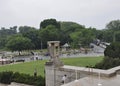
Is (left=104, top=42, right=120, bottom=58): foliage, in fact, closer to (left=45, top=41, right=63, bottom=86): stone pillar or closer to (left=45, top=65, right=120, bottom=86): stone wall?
(left=45, top=65, right=120, bottom=86): stone wall

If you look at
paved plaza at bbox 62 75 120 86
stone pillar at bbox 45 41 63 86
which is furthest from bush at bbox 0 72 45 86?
paved plaza at bbox 62 75 120 86

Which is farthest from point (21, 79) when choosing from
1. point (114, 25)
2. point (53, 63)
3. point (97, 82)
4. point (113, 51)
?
point (114, 25)


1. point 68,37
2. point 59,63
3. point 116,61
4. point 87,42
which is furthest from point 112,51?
point 68,37

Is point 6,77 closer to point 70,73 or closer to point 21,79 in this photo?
point 21,79

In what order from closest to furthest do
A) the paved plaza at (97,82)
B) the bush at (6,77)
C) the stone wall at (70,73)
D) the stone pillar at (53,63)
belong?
the paved plaza at (97,82), the stone wall at (70,73), the stone pillar at (53,63), the bush at (6,77)

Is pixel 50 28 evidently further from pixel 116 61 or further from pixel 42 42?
pixel 116 61

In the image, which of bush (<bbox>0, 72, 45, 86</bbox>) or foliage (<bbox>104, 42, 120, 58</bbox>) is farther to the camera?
foliage (<bbox>104, 42, 120, 58</bbox>)

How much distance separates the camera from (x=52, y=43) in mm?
13914

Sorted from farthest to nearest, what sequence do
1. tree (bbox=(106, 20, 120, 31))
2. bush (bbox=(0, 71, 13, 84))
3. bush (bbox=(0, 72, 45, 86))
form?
tree (bbox=(106, 20, 120, 31)) < bush (bbox=(0, 71, 13, 84)) < bush (bbox=(0, 72, 45, 86))

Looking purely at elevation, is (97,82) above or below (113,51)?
below

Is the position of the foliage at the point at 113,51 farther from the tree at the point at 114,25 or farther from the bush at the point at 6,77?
the tree at the point at 114,25

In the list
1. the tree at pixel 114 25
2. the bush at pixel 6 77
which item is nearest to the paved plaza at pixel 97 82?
the bush at pixel 6 77

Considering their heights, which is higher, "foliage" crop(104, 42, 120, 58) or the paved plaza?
"foliage" crop(104, 42, 120, 58)

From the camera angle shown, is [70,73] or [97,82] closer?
[97,82]
